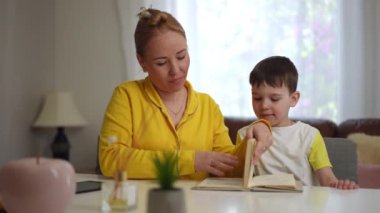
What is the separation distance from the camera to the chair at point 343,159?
5.29ft

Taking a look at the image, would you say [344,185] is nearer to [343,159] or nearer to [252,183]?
[252,183]

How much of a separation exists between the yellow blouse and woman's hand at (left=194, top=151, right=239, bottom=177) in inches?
0.8

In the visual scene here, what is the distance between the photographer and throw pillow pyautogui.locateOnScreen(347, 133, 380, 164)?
3057mm

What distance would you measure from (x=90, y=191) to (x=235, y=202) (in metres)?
0.36

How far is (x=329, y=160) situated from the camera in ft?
5.22

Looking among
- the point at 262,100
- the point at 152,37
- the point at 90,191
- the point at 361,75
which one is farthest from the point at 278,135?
the point at 361,75

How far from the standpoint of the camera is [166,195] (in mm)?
775

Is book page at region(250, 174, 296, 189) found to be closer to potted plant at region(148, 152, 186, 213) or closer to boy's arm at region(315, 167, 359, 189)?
boy's arm at region(315, 167, 359, 189)

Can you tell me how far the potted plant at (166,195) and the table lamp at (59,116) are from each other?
3240mm

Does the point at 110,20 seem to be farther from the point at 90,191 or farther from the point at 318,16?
the point at 90,191

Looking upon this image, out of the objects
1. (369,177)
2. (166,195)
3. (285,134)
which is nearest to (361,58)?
(369,177)

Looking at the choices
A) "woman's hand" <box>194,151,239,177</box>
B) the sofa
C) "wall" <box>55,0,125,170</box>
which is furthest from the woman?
"wall" <box>55,0,125,170</box>

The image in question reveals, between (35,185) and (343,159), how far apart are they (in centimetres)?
111

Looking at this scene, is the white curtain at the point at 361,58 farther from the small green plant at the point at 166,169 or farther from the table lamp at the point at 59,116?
the small green plant at the point at 166,169
